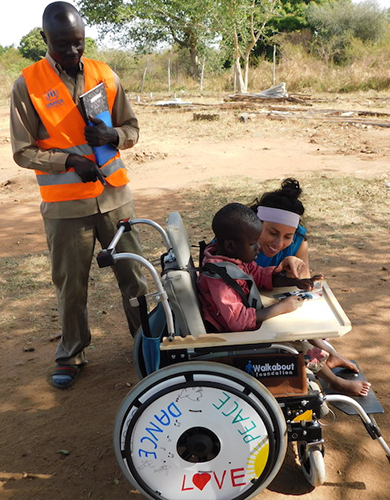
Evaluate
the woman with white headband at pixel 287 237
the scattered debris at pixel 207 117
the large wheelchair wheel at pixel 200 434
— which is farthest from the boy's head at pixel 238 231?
the scattered debris at pixel 207 117

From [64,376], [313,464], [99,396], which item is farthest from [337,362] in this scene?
[64,376]

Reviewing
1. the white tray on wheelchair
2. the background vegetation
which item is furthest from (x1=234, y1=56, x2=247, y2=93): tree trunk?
the white tray on wheelchair

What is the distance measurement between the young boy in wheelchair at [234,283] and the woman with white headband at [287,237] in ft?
1.08

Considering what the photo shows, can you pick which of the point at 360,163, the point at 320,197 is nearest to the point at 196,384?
the point at 320,197

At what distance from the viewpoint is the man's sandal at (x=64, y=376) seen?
3303mm

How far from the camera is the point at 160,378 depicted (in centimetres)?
212

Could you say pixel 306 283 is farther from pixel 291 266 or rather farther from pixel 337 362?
pixel 337 362

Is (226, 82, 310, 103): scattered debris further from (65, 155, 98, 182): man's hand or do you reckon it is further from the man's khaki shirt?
(65, 155, 98, 182): man's hand

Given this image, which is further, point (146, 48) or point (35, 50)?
point (35, 50)

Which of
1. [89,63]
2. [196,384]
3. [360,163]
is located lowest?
[360,163]

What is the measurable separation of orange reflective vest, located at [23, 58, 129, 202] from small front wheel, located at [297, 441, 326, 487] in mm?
1753

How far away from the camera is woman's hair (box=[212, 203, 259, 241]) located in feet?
7.83

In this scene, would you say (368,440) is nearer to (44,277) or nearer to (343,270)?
(343,270)

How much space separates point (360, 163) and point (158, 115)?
27.3ft
